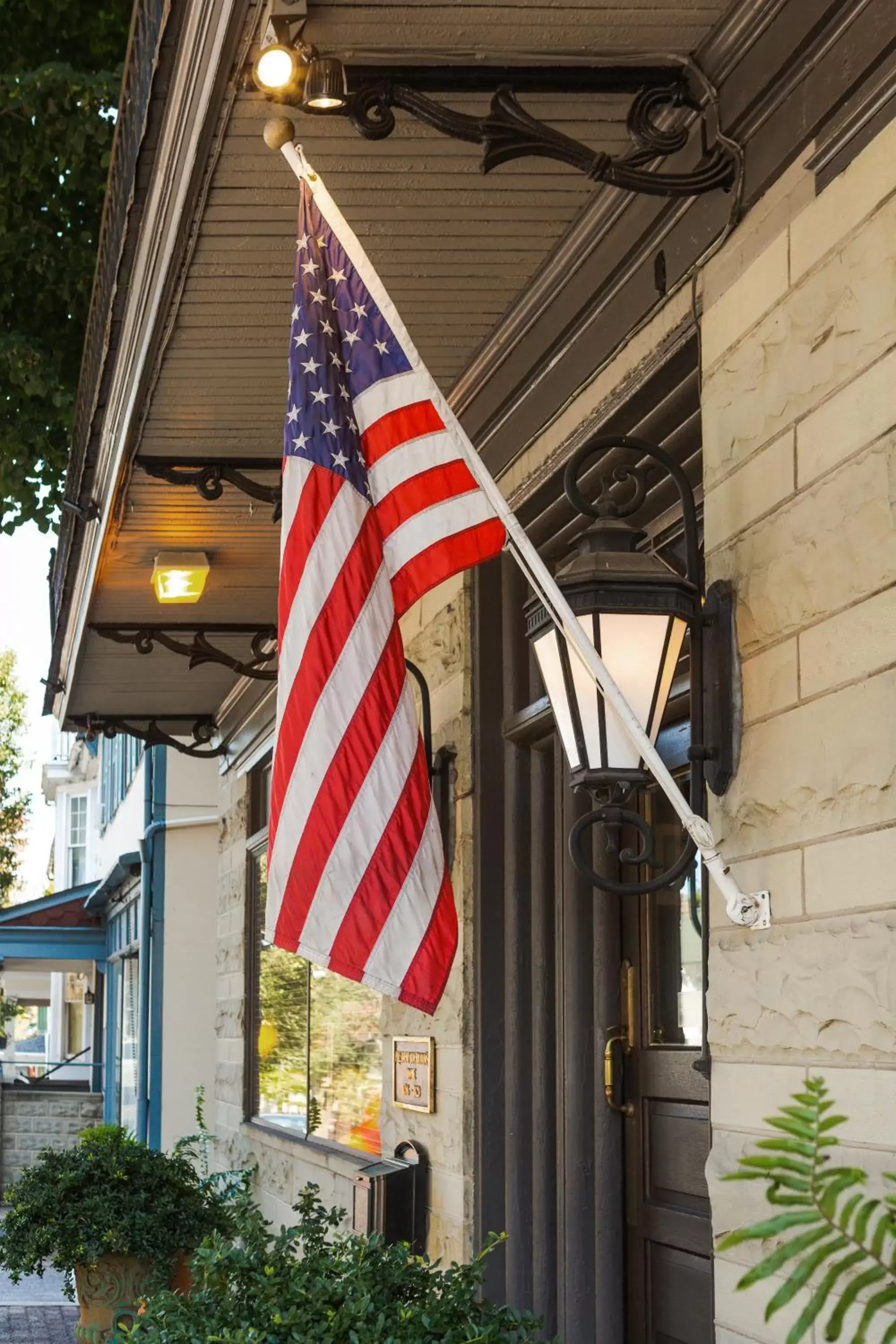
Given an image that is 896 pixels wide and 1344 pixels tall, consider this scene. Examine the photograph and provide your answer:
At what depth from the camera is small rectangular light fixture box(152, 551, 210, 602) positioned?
704cm

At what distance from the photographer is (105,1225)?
7.85m

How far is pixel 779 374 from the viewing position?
10.7 feet

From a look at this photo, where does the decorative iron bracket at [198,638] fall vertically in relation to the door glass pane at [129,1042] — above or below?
above

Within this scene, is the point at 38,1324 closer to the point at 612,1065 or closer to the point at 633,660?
the point at 612,1065

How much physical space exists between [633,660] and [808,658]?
42 centimetres

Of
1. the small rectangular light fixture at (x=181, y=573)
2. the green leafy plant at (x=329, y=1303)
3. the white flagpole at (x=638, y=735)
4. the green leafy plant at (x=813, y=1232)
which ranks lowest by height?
the green leafy plant at (x=329, y=1303)

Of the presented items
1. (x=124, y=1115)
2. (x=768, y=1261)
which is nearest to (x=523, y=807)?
(x=768, y=1261)

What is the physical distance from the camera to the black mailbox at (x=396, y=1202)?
5.65 metres

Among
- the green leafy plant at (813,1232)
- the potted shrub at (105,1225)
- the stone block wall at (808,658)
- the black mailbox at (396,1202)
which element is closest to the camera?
the green leafy plant at (813,1232)

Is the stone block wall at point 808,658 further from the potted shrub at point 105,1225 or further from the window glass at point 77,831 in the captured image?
the window glass at point 77,831

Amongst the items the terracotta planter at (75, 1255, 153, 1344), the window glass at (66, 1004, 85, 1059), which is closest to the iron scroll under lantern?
the terracotta planter at (75, 1255, 153, 1344)

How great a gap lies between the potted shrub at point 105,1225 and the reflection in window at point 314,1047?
2.57 ft

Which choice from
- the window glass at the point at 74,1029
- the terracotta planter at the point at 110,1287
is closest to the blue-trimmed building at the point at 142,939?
the window glass at the point at 74,1029

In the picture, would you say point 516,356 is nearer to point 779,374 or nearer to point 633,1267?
point 779,374
